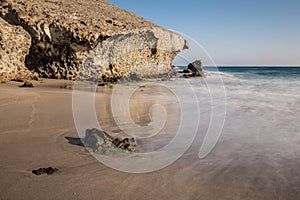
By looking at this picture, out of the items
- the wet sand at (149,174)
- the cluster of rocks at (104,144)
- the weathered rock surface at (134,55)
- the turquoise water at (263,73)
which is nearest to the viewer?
the wet sand at (149,174)

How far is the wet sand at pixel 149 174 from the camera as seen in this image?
2.58m

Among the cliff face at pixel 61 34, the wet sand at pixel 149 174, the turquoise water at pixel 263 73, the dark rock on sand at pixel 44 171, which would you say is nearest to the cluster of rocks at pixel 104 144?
the wet sand at pixel 149 174

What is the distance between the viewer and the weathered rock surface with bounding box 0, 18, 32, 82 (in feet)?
36.6

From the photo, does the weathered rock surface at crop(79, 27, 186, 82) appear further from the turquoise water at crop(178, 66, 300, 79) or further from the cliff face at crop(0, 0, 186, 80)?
the turquoise water at crop(178, 66, 300, 79)

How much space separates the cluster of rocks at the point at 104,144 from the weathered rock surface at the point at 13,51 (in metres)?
8.80

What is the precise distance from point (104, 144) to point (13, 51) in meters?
10.7

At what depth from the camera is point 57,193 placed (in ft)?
8.12

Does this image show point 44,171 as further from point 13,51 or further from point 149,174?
point 13,51

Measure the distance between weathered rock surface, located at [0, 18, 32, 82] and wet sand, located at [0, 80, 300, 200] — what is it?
7.48 m

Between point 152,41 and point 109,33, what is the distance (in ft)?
19.7

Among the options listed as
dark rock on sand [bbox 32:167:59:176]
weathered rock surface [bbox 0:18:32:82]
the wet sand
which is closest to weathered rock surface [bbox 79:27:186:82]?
weathered rock surface [bbox 0:18:32:82]

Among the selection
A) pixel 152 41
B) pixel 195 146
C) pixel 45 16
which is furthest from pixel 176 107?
pixel 152 41

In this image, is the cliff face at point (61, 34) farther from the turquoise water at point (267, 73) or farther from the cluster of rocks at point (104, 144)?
the cluster of rocks at point (104, 144)

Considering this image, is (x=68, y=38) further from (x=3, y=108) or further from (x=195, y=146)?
(x=195, y=146)
